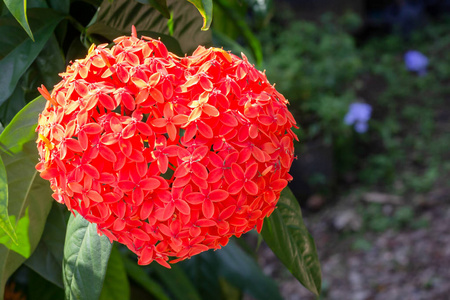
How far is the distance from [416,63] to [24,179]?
435 cm

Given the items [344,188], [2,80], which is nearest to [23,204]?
[2,80]

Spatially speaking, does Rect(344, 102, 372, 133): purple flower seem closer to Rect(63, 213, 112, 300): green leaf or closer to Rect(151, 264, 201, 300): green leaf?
Rect(151, 264, 201, 300): green leaf

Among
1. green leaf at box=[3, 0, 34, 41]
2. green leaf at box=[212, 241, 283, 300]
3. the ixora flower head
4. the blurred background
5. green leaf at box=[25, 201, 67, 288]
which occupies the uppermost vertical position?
green leaf at box=[3, 0, 34, 41]

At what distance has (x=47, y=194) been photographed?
0.90 m

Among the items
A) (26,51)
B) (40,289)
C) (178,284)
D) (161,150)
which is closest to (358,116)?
(178,284)

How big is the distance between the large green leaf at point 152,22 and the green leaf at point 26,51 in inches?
3.2

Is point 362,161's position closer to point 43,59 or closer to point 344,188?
point 344,188

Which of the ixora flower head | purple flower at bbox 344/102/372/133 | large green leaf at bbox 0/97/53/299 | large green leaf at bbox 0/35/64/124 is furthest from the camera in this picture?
purple flower at bbox 344/102/372/133

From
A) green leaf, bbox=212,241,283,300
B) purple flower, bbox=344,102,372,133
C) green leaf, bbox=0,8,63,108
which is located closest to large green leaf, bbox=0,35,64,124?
green leaf, bbox=0,8,63,108

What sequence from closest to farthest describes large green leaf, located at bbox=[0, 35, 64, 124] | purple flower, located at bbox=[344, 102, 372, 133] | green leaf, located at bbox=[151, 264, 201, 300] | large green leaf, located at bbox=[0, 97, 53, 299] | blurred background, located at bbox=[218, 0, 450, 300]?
large green leaf, located at bbox=[0, 97, 53, 299] → large green leaf, located at bbox=[0, 35, 64, 124] → green leaf, located at bbox=[151, 264, 201, 300] → blurred background, located at bbox=[218, 0, 450, 300] → purple flower, located at bbox=[344, 102, 372, 133]

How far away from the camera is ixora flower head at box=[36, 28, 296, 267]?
2.26 ft

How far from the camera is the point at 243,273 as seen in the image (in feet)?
6.20

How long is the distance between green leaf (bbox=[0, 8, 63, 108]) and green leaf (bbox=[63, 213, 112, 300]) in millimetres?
260

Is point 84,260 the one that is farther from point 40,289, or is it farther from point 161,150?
point 40,289
